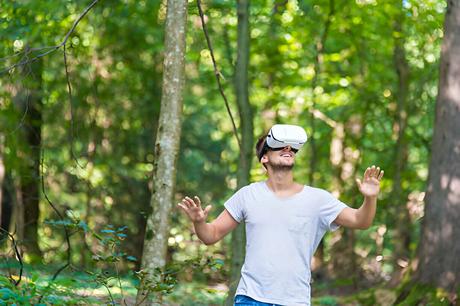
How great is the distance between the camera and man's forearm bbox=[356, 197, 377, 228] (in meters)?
4.45

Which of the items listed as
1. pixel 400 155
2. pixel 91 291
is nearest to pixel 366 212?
pixel 91 291

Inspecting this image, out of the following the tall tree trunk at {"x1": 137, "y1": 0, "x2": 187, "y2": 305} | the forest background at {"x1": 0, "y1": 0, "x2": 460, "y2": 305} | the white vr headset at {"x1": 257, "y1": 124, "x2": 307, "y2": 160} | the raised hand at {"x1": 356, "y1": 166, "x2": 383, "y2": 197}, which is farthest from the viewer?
the forest background at {"x1": 0, "y1": 0, "x2": 460, "y2": 305}

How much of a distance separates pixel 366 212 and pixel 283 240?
0.51 meters

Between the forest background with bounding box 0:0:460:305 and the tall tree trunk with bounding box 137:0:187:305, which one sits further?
the forest background with bounding box 0:0:460:305

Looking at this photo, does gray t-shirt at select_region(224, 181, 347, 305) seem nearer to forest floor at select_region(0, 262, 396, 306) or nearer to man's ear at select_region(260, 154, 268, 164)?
man's ear at select_region(260, 154, 268, 164)

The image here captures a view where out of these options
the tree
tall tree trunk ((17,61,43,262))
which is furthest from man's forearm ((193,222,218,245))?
tall tree trunk ((17,61,43,262))

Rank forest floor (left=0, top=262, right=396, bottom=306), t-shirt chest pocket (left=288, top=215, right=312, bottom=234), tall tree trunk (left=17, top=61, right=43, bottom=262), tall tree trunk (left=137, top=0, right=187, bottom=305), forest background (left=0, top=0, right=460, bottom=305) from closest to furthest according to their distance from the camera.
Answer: t-shirt chest pocket (left=288, top=215, right=312, bottom=234) < forest floor (left=0, top=262, right=396, bottom=306) < tall tree trunk (left=137, top=0, right=187, bottom=305) < tall tree trunk (left=17, top=61, right=43, bottom=262) < forest background (left=0, top=0, right=460, bottom=305)

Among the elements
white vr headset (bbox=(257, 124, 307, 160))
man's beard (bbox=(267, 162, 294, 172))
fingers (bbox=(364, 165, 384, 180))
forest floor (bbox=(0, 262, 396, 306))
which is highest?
white vr headset (bbox=(257, 124, 307, 160))

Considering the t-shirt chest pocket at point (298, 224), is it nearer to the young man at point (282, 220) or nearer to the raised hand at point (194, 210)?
the young man at point (282, 220)

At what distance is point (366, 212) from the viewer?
14.7ft

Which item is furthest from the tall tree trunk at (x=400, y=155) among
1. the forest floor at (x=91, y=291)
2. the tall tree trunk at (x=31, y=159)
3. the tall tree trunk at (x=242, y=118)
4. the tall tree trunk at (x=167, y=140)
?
the tall tree trunk at (x=167, y=140)

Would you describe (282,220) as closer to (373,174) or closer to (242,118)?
(373,174)

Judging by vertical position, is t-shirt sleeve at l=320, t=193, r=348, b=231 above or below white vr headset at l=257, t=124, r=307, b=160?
below

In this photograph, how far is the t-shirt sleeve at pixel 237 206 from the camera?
474cm
